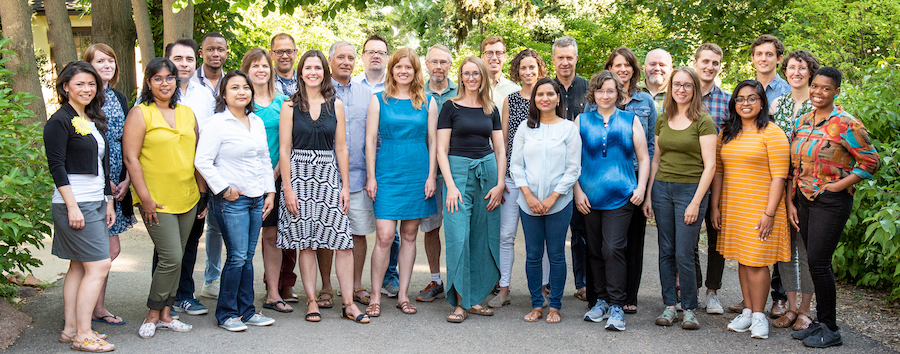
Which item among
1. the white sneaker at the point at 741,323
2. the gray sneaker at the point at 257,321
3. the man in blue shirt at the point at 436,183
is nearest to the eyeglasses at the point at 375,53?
the man in blue shirt at the point at 436,183

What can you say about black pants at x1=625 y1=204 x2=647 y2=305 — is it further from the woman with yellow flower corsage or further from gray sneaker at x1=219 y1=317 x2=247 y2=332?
the woman with yellow flower corsage

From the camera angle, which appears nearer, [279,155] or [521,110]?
[279,155]

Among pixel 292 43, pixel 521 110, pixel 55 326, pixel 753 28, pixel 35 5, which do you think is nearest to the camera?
pixel 55 326

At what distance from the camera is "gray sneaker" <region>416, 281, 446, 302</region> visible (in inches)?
225

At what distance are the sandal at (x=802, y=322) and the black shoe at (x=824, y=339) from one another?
0.23 metres

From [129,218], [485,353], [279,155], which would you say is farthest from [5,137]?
[485,353]

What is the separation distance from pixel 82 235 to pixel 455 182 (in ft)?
8.27

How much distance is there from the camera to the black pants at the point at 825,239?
4516 millimetres

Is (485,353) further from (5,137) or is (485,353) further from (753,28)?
(753,28)

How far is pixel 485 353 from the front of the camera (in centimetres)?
443

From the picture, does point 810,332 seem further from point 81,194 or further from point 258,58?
point 81,194

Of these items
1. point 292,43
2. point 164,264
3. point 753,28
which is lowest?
point 164,264

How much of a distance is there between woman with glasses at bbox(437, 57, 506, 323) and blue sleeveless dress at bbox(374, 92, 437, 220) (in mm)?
189

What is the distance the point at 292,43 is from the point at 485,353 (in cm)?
324
